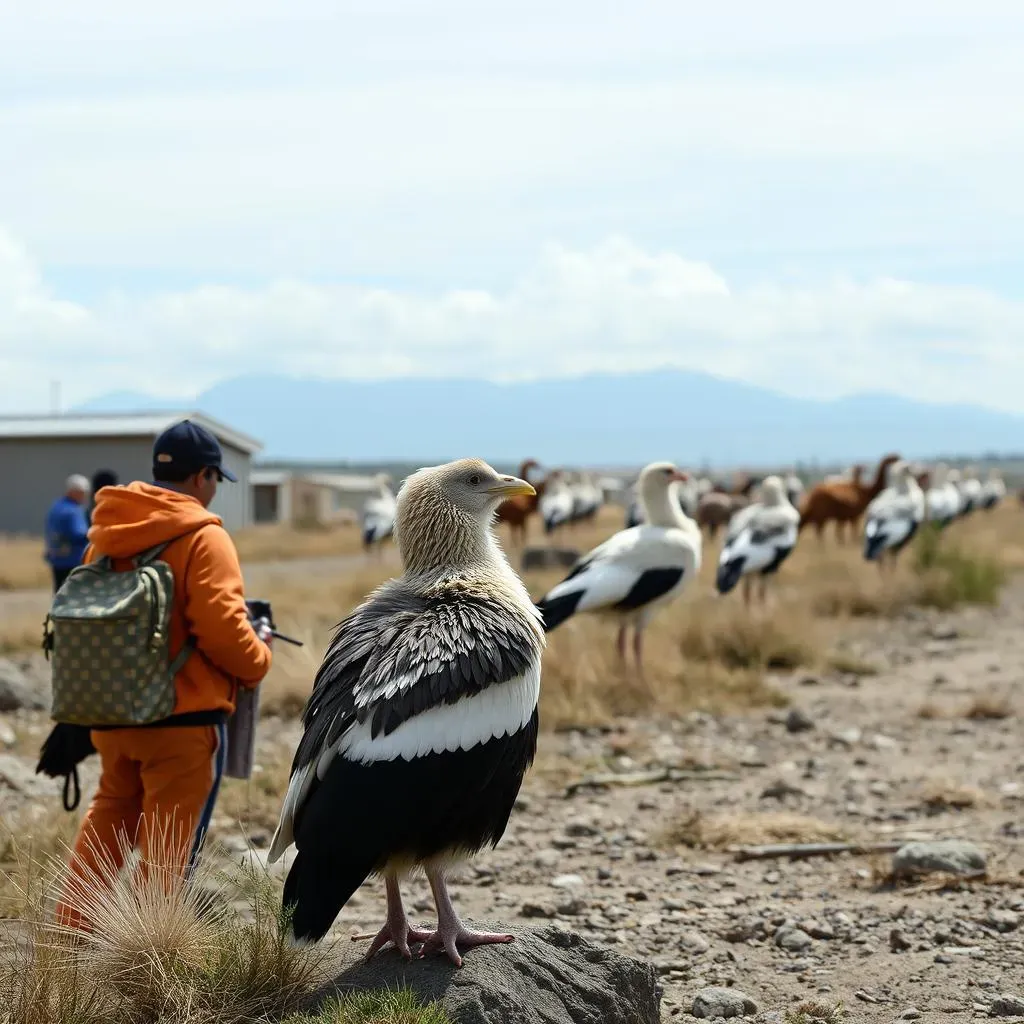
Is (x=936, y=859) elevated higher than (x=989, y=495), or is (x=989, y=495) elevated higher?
(x=936, y=859)

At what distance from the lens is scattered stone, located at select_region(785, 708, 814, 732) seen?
10867 millimetres

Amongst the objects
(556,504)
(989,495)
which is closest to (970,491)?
(989,495)

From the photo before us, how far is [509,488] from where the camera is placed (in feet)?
15.8

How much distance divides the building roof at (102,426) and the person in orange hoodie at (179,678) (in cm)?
2816

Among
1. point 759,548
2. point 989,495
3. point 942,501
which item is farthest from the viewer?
point 989,495

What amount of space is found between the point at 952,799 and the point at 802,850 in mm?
1592

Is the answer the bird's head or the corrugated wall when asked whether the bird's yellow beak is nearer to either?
the bird's head

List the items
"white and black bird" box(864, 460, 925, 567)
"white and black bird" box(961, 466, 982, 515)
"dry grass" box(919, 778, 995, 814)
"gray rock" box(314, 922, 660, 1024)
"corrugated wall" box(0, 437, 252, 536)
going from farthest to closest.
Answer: "white and black bird" box(961, 466, 982, 515), "corrugated wall" box(0, 437, 252, 536), "white and black bird" box(864, 460, 925, 567), "dry grass" box(919, 778, 995, 814), "gray rock" box(314, 922, 660, 1024)

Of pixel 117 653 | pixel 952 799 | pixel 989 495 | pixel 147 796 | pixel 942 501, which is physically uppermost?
pixel 117 653

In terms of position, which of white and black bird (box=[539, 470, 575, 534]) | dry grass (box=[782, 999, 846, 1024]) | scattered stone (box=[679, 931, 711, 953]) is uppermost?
dry grass (box=[782, 999, 846, 1024])

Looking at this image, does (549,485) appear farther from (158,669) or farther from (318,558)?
(158,669)

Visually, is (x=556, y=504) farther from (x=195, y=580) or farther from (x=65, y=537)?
(x=195, y=580)

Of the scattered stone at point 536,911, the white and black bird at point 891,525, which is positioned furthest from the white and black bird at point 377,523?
the scattered stone at point 536,911


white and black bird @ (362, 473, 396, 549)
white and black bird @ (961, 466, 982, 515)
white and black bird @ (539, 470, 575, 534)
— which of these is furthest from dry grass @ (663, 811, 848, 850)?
white and black bird @ (961, 466, 982, 515)
